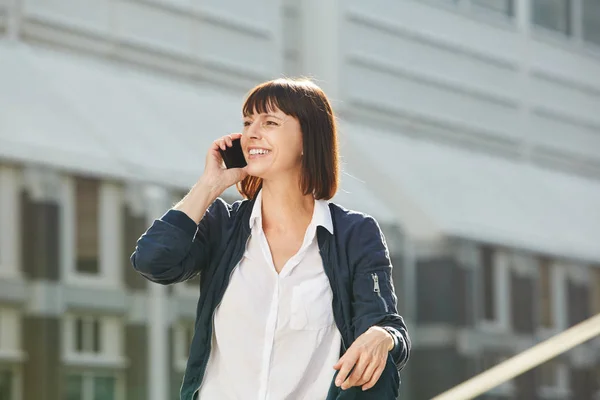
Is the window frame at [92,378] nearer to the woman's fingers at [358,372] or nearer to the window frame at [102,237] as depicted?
the window frame at [102,237]

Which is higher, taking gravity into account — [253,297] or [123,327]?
[123,327]

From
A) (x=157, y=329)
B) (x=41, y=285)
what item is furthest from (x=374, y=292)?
(x=157, y=329)

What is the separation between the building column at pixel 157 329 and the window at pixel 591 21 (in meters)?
6.77

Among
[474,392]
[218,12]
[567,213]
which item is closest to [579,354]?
[567,213]

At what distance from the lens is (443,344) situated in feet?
35.2

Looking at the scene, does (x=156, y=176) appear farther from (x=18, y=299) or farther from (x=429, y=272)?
(x=429, y=272)

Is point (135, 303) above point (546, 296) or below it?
below

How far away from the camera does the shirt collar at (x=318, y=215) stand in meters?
2.21

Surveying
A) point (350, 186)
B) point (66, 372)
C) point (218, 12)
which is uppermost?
point (218, 12)

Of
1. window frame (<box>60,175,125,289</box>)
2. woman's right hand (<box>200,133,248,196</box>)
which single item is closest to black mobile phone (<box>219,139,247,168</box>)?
woman's right hand (<box>200,133,248,196</box>)

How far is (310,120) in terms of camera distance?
223cm

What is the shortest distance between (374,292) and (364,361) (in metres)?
0.15

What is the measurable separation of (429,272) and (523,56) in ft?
9.70

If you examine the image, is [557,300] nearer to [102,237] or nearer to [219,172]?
[102,237]
